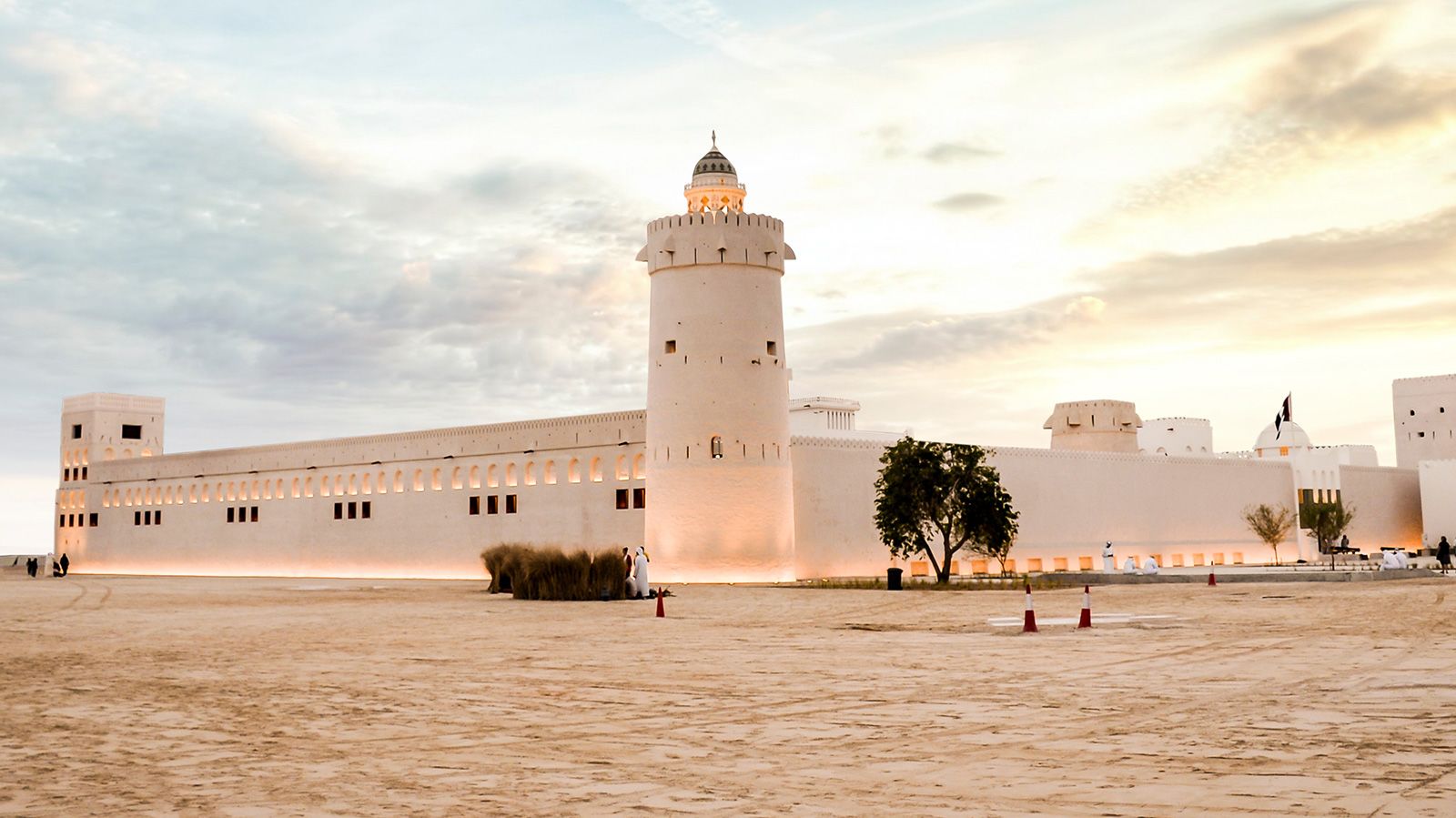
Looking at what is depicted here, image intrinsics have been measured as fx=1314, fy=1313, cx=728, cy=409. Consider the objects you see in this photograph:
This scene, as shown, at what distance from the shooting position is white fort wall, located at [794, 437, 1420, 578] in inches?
1686

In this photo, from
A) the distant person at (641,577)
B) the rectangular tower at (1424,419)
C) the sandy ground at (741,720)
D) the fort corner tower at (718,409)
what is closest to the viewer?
the sandy ground at (741,720)

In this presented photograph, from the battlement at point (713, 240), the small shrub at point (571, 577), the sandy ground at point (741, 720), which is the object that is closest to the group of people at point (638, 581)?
the small shrub at point (571, 577)

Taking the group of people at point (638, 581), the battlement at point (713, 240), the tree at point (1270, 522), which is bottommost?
the group of people at point (638, 581)

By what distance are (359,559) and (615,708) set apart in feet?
149

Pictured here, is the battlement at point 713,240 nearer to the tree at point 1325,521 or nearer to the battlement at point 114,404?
the tree at point 1325,521

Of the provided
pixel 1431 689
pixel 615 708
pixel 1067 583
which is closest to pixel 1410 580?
pixel 1067 583

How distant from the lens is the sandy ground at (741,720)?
6.86m

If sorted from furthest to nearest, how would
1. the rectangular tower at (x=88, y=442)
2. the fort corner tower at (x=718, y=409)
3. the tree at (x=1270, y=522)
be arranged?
the rectangular tower at (x=88, y=442)
the tree at (x=1270, y=522)
the fort corner tower at (x=718, y=409)

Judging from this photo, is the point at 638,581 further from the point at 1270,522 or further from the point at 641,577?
the point at 1270,522

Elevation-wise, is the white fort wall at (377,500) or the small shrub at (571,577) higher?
the white fort wall at (377,500)

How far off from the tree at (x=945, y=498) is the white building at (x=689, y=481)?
15.7 ft

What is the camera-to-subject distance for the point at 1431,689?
1043cm

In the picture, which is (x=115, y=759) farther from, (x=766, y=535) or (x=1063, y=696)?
(x=766, y=535)

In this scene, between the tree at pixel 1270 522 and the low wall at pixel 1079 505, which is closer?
the low wall at pixel 1079 505
